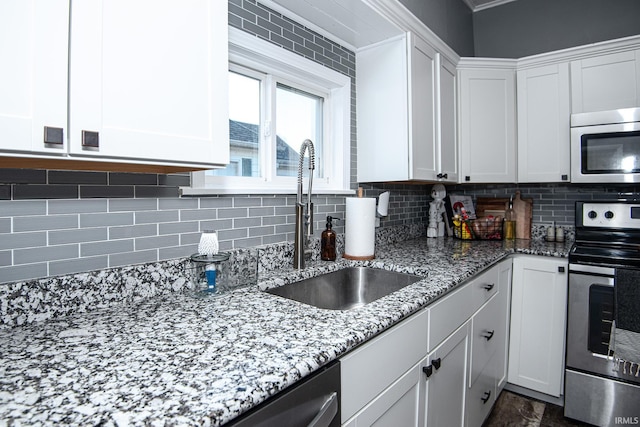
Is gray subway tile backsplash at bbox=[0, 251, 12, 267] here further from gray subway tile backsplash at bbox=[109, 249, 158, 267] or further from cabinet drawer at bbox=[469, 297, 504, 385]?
cabinet drawer at bbox=[469, 297, 504, 385]

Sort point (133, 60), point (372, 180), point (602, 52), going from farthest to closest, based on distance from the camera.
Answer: point (602, 52), point (372, 180), point (133, 60)

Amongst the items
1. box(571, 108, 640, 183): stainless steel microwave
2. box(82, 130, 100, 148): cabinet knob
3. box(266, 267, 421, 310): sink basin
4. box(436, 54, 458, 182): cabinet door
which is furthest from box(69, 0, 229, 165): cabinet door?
box(571, 108, 640, 183): stainless steel microwave

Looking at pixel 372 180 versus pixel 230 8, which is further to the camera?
pixel 372 180

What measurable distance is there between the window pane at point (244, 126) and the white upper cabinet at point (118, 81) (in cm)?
62

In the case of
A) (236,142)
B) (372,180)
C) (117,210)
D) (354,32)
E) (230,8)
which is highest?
(354,32)

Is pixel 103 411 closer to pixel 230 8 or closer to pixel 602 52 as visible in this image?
pixel 230 8

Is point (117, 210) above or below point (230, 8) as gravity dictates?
below

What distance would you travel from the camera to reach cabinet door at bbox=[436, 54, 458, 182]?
2408mm

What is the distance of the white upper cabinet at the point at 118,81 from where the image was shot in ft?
2.22

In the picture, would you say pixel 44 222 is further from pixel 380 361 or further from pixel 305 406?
pixel 380 361

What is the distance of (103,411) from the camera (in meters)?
0.56

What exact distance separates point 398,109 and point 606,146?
1364mm

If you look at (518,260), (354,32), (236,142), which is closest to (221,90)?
(236,142)

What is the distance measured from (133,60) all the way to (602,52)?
285 centimetres
